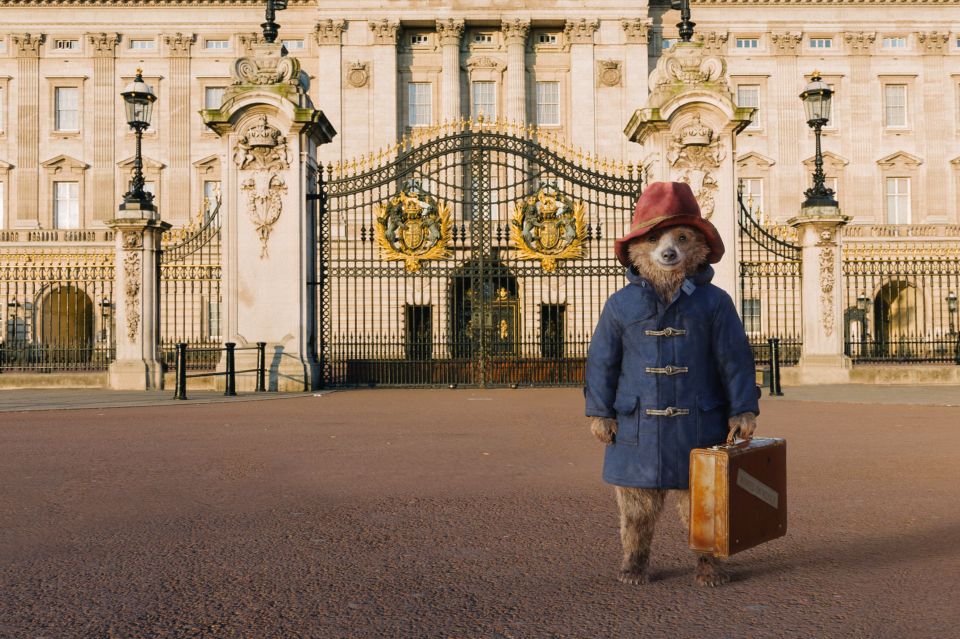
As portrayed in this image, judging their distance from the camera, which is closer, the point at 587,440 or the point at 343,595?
the point at 343,595

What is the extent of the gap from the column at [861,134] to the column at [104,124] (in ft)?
125

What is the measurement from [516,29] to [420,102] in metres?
6.01

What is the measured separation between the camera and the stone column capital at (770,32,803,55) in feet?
151

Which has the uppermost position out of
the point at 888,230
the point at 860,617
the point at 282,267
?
the point at 888,230

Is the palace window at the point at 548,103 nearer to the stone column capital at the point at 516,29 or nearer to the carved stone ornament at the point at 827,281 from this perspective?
the stone column capital at the point at 516,29

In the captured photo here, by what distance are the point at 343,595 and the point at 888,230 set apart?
3753 centimetres

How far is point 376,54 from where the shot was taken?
142ft

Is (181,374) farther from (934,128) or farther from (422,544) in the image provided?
(934,128)

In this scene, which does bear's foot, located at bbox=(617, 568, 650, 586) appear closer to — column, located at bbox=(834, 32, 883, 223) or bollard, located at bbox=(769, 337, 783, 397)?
bollard, located at bbox=(769, 337, 783, 397)

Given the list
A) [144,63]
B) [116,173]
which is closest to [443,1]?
[144,63]

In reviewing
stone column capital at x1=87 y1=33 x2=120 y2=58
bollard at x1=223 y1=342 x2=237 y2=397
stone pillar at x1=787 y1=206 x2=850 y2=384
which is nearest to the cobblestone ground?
bollard at x1=223 y1=342 x2=237 y2=397

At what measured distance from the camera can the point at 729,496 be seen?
3.52 meters

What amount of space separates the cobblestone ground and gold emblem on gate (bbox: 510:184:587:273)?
7253 mm

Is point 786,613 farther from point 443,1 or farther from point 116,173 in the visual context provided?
point 116,173
